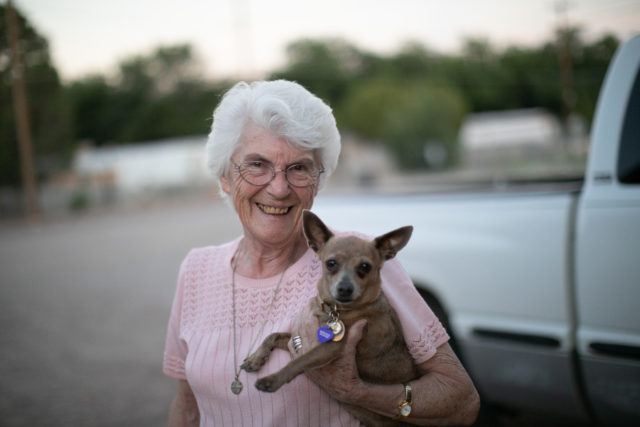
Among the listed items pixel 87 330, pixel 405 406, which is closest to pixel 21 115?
pixel 87 330

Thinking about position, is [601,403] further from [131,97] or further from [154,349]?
[131,97]

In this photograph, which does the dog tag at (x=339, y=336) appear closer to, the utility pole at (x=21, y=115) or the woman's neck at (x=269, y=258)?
the woman's neck at (x=269, y=258)

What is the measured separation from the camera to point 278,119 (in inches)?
76.6

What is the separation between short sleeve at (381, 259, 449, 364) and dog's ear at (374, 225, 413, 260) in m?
0.09

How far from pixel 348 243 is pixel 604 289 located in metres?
1.56

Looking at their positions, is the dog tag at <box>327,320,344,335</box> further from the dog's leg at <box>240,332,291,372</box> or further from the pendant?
the pendant

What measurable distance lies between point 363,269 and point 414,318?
277mm

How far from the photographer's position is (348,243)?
6.70ft

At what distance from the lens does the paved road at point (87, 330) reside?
4.30 meters

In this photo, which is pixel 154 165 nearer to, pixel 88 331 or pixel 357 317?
pixel 88 331

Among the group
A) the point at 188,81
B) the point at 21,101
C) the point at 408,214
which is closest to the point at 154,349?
the point at 408,214

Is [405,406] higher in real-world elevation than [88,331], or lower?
higher

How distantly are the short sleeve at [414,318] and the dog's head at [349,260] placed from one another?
0.07 metres

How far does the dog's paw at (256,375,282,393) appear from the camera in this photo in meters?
1.73
